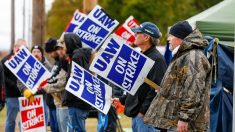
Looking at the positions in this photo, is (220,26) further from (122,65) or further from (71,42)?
(122,65)

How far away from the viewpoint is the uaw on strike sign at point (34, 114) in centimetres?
1208

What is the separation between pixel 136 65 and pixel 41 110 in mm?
4173

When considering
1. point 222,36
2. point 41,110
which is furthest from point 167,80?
point 41,110

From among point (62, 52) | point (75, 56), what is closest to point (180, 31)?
point (75, 56)

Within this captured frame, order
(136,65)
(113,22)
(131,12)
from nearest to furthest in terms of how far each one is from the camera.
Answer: (136,65)
(113,22)
(131,12)

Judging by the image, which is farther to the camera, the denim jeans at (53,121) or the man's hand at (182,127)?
the denim jeans at (53,121)

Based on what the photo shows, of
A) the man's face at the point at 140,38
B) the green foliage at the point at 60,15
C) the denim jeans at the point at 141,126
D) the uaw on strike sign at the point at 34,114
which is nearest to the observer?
the denim jeans at the point at 141,126

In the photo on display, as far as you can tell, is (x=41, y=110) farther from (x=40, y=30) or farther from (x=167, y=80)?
(x=40, y=30)

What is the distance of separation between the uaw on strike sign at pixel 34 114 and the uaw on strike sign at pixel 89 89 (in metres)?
2.44

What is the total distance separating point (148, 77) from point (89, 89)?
1479mm

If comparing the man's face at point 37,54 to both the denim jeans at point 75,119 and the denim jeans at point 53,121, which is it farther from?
the denim jeans at point 75,119

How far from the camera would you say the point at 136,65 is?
27.1 feet

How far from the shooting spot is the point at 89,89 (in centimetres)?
958

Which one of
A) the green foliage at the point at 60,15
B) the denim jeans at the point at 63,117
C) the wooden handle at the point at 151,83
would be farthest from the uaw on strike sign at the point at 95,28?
the green foliage at the point at 60,15
